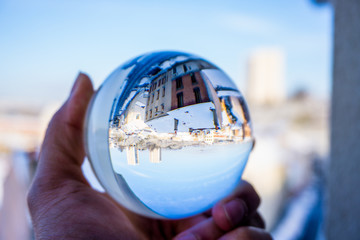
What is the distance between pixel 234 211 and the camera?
0.70 m

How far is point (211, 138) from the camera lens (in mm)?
456

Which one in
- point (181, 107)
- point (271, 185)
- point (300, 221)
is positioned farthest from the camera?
point (271, 185)

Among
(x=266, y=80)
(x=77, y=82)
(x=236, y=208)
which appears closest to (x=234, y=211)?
(x=236, y=208)

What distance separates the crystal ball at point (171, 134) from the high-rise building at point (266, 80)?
5206 millimetres

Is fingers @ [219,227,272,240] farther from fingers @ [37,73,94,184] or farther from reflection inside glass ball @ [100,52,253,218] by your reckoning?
fingers @ [37,73,94,184]

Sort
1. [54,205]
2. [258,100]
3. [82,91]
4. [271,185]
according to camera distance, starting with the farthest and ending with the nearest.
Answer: [258,100], [271,185], [82,91], [54,205]

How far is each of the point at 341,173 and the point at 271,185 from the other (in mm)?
1350

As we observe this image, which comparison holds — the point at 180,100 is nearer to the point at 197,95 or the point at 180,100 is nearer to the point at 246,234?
the point at 197,95

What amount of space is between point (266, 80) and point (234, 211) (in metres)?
6.79

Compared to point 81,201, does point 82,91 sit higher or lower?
higher

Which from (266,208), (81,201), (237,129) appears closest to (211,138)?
(237,129)

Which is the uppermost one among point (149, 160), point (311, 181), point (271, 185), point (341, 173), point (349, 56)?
point (349, 56)

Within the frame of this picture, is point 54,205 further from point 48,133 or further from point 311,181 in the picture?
point 311,181

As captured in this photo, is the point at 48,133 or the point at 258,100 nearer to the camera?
the point at 48,133
